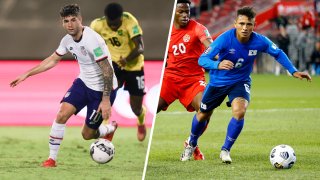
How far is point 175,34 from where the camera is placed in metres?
6.26

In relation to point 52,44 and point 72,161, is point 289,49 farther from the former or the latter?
point 72,161

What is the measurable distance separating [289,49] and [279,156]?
12.8 m

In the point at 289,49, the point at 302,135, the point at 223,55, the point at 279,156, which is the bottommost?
the point at 289,49

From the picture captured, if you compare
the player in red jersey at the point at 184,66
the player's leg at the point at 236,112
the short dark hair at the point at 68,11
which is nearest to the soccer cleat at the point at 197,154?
the player's leg at the point at 236,112

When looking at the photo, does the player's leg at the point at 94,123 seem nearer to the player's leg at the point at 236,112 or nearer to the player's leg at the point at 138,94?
the player's leg at the point at 236,112

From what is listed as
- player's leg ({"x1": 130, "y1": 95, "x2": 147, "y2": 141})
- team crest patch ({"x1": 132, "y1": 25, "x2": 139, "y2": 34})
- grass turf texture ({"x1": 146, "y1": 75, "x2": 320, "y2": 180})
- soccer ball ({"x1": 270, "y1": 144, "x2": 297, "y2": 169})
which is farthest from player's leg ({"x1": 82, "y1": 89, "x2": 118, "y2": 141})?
player's leg ({"x1": 130, "y1": 95, "x2": 147, "y2": 141})

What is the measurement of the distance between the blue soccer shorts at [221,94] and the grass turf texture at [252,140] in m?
0.39

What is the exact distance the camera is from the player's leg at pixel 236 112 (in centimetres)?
550

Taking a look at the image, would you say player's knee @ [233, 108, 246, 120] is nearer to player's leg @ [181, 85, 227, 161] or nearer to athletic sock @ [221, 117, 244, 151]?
athletic sock @ [221, 117, 244, 151]

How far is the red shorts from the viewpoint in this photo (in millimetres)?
6270

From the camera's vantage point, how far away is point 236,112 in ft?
18.1

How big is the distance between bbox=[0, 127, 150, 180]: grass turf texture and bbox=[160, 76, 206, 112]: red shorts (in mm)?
541

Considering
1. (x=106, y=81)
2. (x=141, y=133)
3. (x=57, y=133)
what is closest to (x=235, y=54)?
(x=106, y=81)

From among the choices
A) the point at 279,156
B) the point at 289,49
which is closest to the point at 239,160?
the point at 279,156
